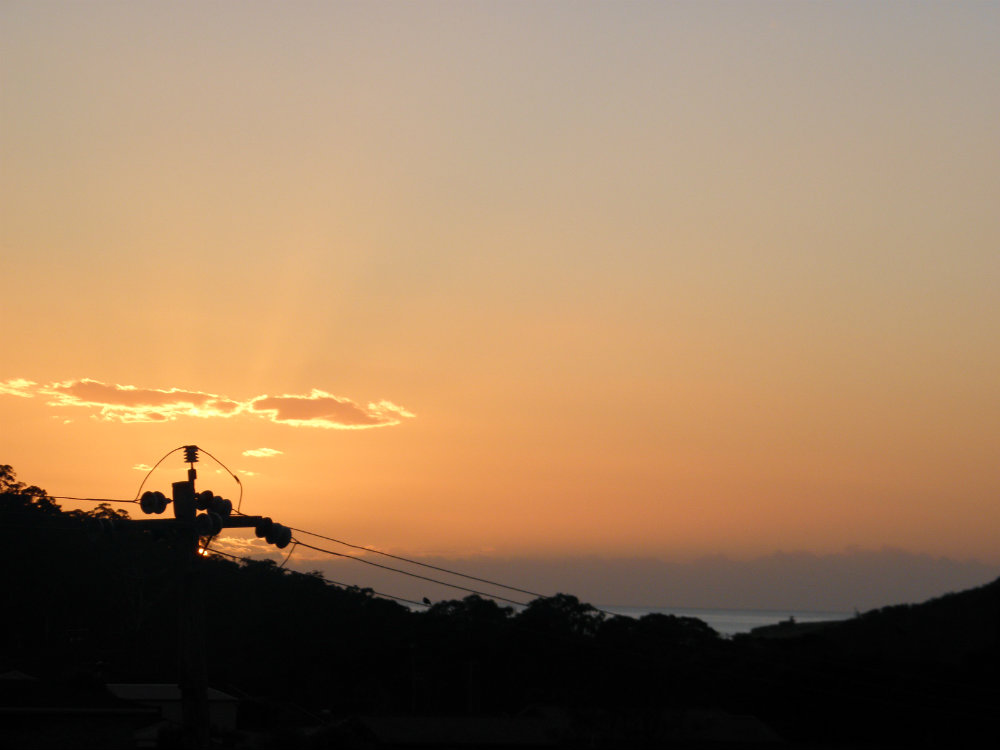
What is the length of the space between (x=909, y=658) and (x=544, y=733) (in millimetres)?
22142

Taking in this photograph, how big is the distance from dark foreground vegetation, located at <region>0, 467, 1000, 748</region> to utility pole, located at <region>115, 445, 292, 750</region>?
18815 millimetres

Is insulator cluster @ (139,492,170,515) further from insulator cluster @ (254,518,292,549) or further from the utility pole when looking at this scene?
insulator cluster @ (254,518,292,549)

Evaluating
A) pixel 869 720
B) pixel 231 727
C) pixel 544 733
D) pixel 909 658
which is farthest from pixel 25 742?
pixel 909 658

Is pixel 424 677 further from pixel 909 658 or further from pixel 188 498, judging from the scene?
pixel 188 498

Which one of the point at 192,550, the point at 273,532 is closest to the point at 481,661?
the point at 273,532

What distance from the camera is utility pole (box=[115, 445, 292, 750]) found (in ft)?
67.9

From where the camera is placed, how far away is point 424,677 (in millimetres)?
80062

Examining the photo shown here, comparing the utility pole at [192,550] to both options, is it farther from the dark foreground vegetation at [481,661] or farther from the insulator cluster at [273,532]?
the dark foreground vegetation at [481,661]

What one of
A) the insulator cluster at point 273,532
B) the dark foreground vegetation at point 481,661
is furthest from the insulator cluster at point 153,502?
the dark foreground vegetation at point 481,661

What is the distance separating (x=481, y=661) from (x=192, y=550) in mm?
60709

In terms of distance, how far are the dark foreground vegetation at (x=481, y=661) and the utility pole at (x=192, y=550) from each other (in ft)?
61.7

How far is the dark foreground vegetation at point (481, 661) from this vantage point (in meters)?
57.2

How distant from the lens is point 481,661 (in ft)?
262

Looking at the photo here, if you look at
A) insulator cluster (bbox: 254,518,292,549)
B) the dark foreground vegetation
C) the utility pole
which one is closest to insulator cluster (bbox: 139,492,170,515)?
the utility pole
